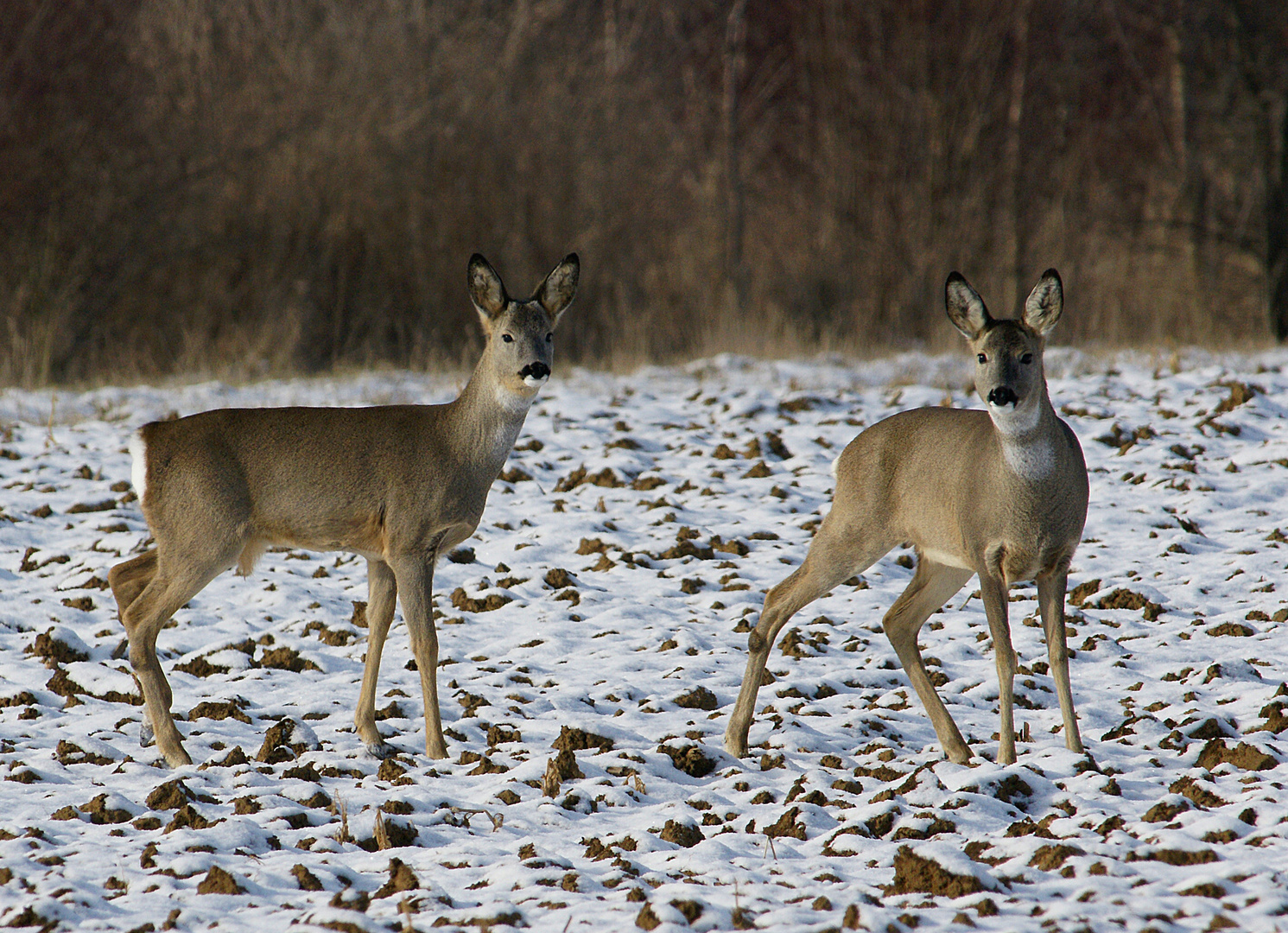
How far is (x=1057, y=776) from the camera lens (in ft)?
15.8

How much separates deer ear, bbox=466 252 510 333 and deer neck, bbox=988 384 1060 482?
208 cm

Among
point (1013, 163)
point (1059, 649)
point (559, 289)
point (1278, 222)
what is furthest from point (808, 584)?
point (1013, 163)

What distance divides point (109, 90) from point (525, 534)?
9.91m

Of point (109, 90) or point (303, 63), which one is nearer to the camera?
point (109, 90)

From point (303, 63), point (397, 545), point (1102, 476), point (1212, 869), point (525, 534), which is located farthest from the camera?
point (303, 63)

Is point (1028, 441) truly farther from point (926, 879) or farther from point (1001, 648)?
point (926, 879)

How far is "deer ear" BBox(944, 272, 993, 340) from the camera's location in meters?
5.22

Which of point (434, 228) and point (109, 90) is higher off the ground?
point (109, 90)

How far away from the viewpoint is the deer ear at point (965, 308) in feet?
17.1

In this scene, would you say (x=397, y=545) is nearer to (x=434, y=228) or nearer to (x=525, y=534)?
(x=525, y=534)

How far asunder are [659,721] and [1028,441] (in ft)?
6.08

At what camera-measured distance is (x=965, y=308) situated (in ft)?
17.3

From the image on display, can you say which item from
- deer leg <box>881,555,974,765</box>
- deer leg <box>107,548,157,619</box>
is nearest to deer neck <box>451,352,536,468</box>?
deer leg <box>107,548,157,619</box>

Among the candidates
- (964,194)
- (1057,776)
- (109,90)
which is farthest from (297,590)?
(964,194)
